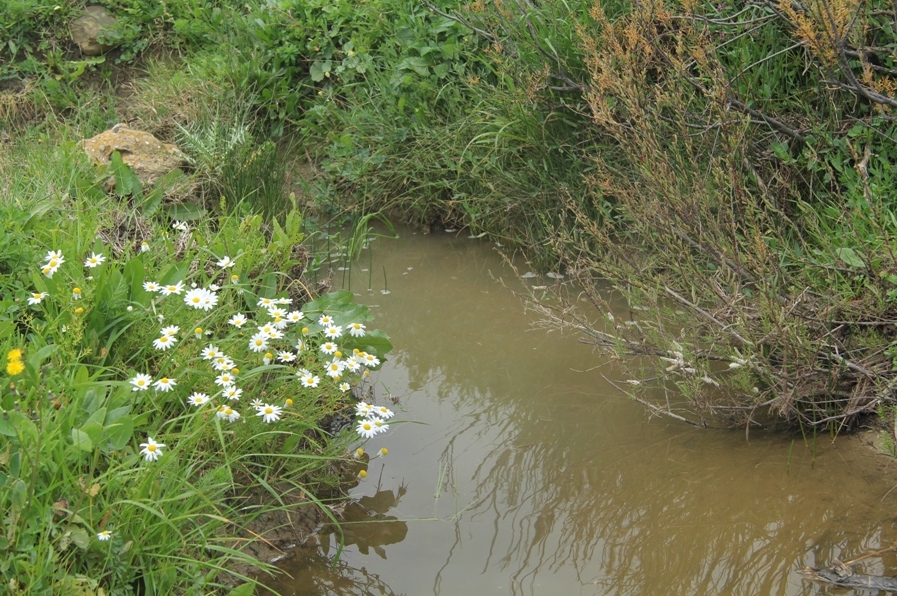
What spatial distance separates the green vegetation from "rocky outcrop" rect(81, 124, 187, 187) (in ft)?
0.49

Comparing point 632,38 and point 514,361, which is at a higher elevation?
point 632,38

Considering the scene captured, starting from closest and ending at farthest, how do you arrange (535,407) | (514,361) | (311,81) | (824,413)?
(824,413), (535,407), (514,361), (311,81)

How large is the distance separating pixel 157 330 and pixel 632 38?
214cm

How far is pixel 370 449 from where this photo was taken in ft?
11.5

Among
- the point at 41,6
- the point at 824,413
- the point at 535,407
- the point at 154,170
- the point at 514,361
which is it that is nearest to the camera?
the point at 824,413

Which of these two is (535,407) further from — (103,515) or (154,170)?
(154,170)

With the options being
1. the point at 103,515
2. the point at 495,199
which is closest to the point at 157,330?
the point at 103,515

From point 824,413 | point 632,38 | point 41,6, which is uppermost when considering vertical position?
point 632,38

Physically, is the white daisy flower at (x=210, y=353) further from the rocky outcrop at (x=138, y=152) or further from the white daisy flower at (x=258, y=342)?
the rocky outcrop at (x=138, y=152)

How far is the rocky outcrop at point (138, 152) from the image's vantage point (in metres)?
4.64

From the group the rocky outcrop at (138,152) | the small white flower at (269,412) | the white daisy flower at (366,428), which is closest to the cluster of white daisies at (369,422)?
the white daisy flower at (366,428)

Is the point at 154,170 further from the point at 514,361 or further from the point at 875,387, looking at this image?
the point at 875,387

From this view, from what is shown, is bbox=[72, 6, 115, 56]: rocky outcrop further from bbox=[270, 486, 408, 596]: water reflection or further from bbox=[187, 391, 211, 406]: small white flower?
bbox=[270, 486, 408, 596]: water reflection

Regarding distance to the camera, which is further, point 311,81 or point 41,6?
point 41,6
